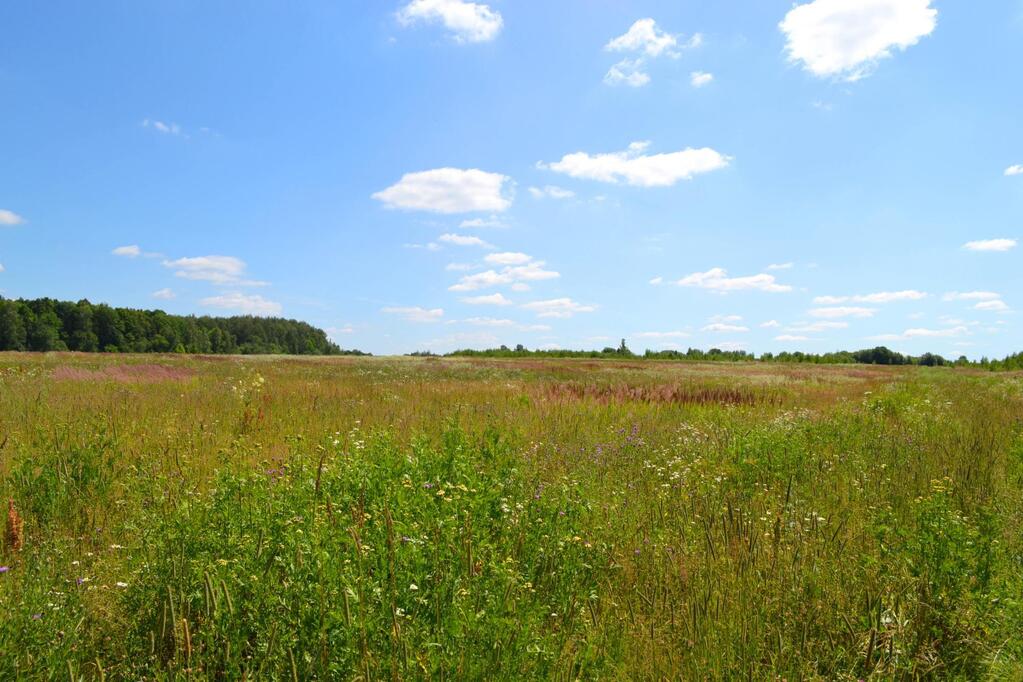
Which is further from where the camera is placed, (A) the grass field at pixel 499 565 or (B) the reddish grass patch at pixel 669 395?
(B) the reddish grass patch at pixel 669 395

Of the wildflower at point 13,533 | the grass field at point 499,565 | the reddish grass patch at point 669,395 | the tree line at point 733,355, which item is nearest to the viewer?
the grass field at point 499,565

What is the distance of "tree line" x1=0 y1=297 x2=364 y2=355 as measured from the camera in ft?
259

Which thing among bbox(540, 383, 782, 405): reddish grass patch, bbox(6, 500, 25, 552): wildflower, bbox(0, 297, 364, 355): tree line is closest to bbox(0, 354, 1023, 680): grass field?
bbox(6, 500, 25, 552): wildflower

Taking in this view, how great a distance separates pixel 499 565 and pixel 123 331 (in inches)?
4352

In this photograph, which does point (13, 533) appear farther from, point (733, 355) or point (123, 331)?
point (123, 331)

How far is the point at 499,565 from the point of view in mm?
2596

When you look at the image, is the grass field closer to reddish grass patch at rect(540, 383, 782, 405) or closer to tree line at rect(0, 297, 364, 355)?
reddish grass patch at rect(540, 383, 782, 405)

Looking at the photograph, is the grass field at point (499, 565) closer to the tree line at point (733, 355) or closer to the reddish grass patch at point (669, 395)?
the reddish grass patch at point (669, 395)

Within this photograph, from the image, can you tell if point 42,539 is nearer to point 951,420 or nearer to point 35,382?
point 35,382

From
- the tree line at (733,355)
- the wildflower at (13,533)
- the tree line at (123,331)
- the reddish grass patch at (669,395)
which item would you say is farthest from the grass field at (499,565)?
the tree line at (123,331)

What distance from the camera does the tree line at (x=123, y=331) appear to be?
7888 cm

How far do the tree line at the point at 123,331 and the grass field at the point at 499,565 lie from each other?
3278 inches

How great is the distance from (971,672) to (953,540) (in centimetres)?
78

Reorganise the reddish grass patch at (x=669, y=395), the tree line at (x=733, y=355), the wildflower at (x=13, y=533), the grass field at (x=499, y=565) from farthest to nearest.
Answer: the tree line at (x=733, y=355), the reddish grass patch at (x=669, y=395), the wildflower at (x=13, y=533), the grass field at (x=499, y=565)
